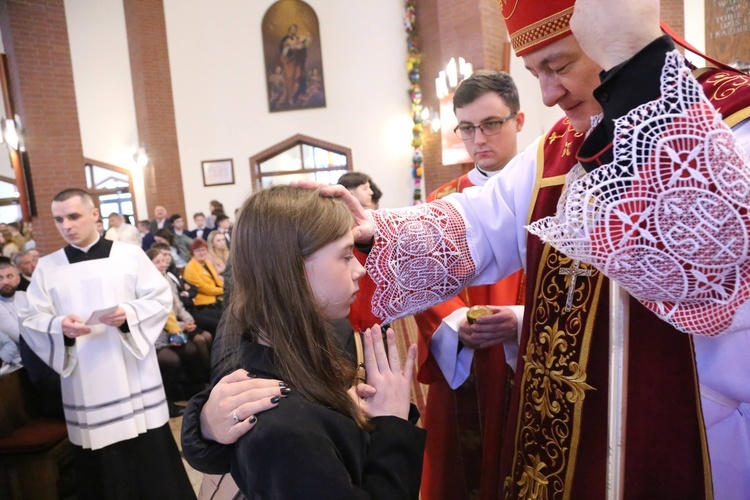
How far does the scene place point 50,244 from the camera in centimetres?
694

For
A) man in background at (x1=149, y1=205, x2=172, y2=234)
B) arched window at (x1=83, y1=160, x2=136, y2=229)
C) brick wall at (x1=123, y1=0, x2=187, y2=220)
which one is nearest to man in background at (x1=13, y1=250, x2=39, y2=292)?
man in background at (x1=149, y1=205, x2=172, y2=234)

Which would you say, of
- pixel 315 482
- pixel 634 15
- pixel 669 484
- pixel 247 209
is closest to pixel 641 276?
pixel 634 15

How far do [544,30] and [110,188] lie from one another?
1262 cm

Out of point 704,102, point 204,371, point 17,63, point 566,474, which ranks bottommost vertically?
point 204,371

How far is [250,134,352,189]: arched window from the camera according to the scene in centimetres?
1216

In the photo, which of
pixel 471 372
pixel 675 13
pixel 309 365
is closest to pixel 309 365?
pixel 309 365

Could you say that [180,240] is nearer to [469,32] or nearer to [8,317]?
[8,317]

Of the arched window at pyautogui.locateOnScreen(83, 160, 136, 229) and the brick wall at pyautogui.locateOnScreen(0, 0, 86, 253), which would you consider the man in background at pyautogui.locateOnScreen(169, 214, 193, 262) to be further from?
the arched window at pyautogui.locateOnScreen(83, 160, 136, 229)

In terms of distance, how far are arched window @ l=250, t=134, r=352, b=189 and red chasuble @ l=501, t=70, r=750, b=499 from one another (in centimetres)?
1103

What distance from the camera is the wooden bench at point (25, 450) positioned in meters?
3.26

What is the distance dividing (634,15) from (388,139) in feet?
37.2

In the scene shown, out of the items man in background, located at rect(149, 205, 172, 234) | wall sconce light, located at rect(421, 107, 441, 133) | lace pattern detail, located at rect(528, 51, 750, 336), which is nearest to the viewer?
lace pattern detail, located at rect(528, 51, 750, 336)

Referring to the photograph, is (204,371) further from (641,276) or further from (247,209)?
(641,276)

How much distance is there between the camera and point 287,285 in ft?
4.13
